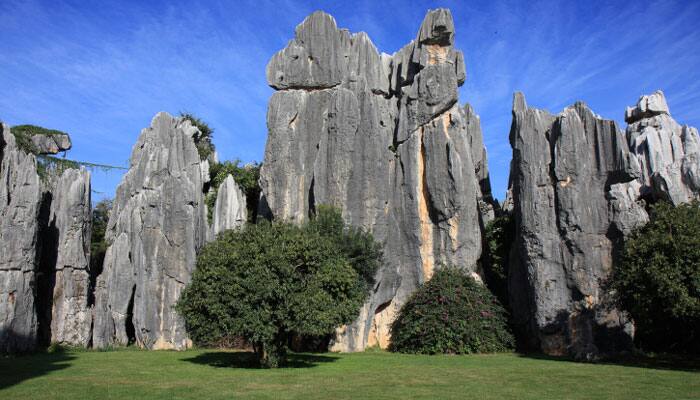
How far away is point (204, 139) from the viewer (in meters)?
52.7

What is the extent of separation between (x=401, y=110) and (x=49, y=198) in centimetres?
2071

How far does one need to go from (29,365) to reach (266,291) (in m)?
9.66

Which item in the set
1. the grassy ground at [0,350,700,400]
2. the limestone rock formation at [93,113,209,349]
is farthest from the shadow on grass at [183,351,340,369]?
the limestone rock formation at [93,113,209,349]

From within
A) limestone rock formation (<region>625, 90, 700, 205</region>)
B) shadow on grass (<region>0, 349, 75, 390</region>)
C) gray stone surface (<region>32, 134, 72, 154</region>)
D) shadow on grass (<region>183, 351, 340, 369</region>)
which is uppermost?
gray stone surface (<region>32, 134, 72, 154</region>)

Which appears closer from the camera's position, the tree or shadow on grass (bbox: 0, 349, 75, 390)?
shadow on grass (bbox: 0, 349, 75, 390)

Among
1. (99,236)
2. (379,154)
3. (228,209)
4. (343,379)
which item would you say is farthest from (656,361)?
(99,236)

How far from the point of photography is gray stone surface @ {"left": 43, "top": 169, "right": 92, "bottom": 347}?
30.4 m

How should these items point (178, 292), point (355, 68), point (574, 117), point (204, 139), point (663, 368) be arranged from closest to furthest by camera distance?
point (663, 368)
point (574, 117)
point (178, 292)
point (355, 68)
point (204, 139)

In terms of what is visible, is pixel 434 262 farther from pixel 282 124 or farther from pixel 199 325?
pixel 199 325

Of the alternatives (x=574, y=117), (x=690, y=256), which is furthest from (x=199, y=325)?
(x=574, y=117)

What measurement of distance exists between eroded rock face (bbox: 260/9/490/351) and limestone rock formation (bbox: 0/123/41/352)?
11839mm

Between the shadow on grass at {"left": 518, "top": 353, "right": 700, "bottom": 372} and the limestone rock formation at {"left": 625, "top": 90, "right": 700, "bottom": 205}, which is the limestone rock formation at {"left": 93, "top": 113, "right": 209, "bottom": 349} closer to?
the shadow on grass at {"left": 518, "top": 353, "right": 700, "bottom": 372}

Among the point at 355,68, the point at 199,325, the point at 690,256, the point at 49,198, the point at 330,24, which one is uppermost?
the point at 330,24

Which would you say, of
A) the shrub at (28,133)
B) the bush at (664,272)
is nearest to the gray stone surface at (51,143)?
the shrub at (28,133)
